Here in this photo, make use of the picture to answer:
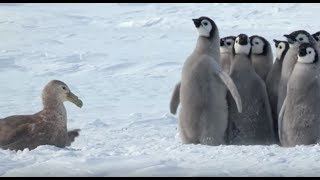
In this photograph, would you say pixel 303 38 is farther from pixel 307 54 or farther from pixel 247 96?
pixel 247 96

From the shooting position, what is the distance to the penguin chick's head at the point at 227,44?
650 cm

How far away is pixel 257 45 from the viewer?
6379 millimetres

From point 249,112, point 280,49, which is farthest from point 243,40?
point 249,112

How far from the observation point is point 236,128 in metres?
6.02

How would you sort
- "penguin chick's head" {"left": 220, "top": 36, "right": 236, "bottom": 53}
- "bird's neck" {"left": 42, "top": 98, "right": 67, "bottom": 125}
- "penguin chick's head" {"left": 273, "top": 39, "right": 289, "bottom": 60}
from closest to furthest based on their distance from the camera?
"bird's neck" {"left": 42, "top": 98, "right": 67, "bottom": 125} < "penguin chick's head" {"left": 273, "top": 39, "right": 289, "bottom": 60} < "penguin chick's head" {"left": 220, "top": 36, "right": 236, "bottom": 53}

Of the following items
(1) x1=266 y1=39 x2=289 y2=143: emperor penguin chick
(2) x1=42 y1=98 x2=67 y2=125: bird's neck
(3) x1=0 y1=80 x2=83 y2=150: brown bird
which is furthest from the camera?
(1) x1=266 y1=39 x2=289 y2=143: emperor penguin chick

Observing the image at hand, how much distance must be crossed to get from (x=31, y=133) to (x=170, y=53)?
29.7ft

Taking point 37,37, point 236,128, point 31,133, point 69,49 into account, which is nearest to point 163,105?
point 236,128

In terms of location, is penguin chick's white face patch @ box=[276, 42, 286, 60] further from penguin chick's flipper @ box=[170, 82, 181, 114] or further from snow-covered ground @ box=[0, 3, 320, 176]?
snow-covered ground @ box=[0, 3, 320, 176]

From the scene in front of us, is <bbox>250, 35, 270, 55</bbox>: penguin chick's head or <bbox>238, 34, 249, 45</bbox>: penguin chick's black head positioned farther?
<bbox>250, 35, 270, 55</bbox>: penguin chick's head

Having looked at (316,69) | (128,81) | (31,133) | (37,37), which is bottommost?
(31,133)

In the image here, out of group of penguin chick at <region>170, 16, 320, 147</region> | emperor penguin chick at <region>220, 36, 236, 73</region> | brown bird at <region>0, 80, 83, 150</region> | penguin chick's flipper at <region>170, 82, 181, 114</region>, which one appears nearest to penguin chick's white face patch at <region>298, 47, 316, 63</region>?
group of penguin chick at <region>170, 16, 320, 147</region>

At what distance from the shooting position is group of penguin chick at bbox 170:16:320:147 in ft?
18.5

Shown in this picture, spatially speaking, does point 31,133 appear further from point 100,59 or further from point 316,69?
point 100,59
